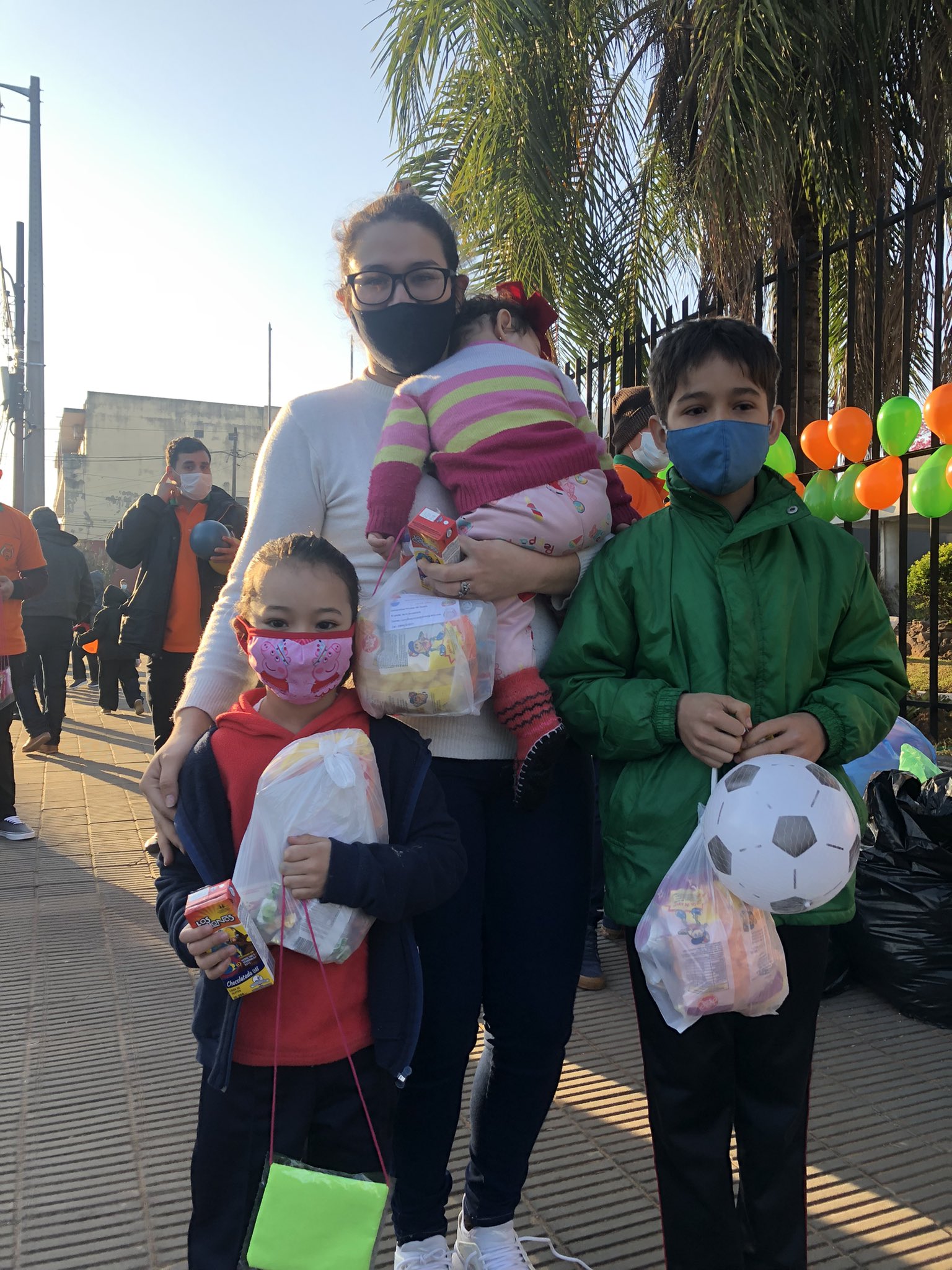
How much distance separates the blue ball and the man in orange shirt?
68.3 inches

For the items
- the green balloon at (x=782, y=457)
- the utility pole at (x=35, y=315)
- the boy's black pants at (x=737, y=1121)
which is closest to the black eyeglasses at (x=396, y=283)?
the boy's black pants at (x=737, y=1121)

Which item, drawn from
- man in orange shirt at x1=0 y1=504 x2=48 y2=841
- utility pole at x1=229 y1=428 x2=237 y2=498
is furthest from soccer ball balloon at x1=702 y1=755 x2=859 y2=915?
utility pole at x1=229 y1=428 x2=237 y2=498

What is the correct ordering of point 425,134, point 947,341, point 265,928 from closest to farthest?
point 265,928 < point 947,341 < point 425,134

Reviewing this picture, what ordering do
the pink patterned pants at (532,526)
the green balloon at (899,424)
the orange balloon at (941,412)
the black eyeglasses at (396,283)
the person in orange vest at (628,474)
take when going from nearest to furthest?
the pink patterned pants at (532,526) < the black eyeglasses at (396,283) < the person in orange vest at (628,474) < the orange balloon at (941,412) < the green balloon at (899,424)

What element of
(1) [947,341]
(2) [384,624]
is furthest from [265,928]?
(1) [947,341]

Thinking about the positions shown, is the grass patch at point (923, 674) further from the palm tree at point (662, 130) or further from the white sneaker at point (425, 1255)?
the white sneaker at point (425, 1255)

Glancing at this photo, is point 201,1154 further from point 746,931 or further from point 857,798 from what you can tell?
point 857,798

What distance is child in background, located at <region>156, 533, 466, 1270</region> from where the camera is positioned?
5.46 ft

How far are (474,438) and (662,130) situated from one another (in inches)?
290

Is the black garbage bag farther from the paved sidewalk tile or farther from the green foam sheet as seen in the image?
the green foam sheet

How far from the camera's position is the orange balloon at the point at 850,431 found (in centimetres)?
479

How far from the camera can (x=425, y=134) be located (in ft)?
26.5

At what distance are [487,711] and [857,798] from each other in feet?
2.39

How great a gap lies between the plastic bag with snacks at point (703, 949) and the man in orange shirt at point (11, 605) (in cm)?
485
